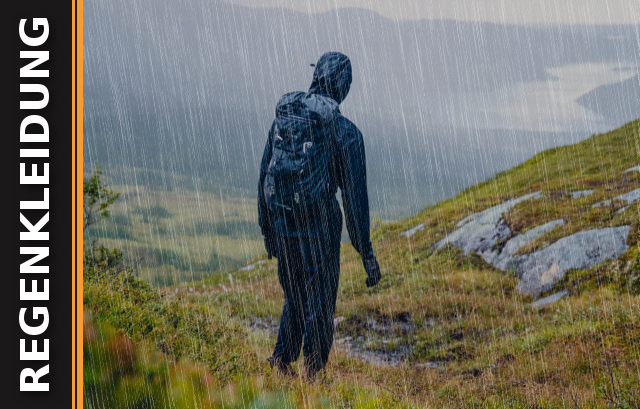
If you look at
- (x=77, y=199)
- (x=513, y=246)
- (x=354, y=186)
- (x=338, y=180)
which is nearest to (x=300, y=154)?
(x=338, y=180)

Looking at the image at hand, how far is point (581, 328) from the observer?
6578 millimetres

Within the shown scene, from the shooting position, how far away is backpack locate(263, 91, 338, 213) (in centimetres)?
423

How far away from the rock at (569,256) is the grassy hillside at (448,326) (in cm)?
27

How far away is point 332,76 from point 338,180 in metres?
1.04

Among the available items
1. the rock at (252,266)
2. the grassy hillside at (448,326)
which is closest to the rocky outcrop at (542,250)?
the grassy hillside at (448,326)

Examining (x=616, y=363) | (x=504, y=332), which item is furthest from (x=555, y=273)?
(x=616, y=363)

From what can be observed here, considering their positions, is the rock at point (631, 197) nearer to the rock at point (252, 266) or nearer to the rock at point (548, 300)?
the rock at point (548, 300)

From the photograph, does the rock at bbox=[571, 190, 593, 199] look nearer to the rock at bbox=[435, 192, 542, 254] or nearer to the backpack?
the rock at bbox=[435, 192, 542, 254]

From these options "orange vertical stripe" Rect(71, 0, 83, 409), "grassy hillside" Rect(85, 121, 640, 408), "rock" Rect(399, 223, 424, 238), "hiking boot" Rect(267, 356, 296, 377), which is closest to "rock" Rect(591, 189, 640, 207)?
"grassy hillside" Rect(85, 121, 640, 408)

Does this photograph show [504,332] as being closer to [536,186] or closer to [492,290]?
[492,290]

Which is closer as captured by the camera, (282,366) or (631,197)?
(282,366)

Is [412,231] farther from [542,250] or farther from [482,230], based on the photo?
[542,250]

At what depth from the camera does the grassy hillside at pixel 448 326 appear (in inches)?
177

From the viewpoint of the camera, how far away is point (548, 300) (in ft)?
31.1
